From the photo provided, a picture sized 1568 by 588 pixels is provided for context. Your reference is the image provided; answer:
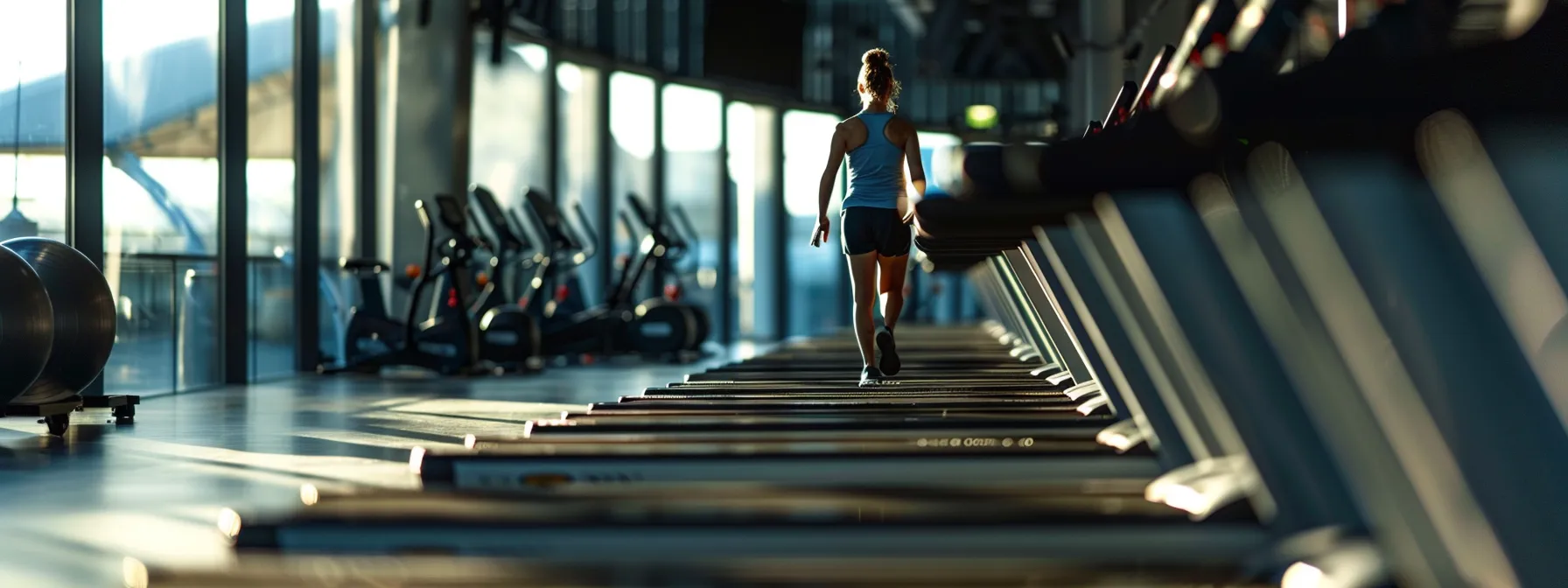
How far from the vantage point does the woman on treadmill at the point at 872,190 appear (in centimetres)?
536

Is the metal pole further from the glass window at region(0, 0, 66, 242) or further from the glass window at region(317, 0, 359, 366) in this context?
the glass window at region(0, 0, 66, 242)

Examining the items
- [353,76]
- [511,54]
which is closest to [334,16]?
[353,76]

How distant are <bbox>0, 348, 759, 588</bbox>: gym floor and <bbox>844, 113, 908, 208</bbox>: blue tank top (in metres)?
1.36

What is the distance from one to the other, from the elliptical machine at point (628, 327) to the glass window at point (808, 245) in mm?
6008

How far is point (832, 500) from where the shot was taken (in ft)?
7.89

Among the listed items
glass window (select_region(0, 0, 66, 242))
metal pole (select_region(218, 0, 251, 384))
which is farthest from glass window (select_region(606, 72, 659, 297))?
glass window (select_region(0, 0, 66, 242))

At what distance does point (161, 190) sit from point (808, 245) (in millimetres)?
9944

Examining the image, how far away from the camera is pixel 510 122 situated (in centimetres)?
1246

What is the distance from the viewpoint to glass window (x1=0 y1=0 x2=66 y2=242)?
6.53m

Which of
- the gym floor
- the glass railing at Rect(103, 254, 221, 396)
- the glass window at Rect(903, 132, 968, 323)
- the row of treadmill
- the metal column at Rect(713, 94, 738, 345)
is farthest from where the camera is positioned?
the glass window at Rect(903, 132, 968, 323)

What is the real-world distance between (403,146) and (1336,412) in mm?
9702

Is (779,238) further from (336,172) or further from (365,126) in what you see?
(336,172)

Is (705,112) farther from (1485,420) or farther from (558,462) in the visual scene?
(1485,420)

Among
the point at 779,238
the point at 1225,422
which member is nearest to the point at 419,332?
the point at 1225,422
